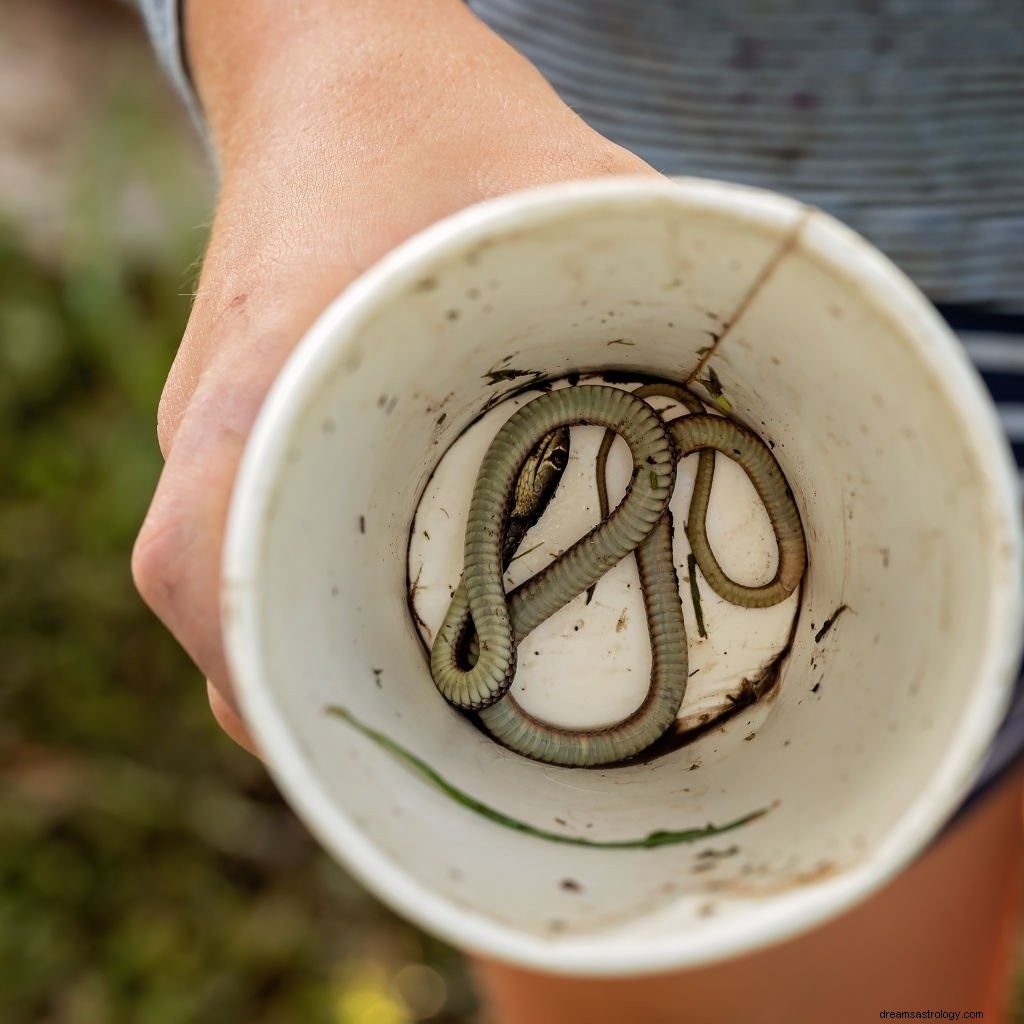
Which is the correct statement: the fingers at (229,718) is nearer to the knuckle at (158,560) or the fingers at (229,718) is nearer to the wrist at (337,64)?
the knuckle at (158,560)

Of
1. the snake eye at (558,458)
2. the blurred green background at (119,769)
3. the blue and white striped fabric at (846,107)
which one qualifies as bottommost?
the blurred green background at (119,769)

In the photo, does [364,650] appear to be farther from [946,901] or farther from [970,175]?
[946,901]

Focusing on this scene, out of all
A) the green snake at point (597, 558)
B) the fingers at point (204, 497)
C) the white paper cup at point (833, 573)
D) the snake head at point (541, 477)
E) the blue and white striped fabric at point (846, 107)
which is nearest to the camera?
the white paper cup at point (833, 573)

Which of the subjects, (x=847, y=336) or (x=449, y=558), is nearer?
(x=847, y=336)

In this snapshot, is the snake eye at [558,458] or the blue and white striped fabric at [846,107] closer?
the snake eye at [558,458]

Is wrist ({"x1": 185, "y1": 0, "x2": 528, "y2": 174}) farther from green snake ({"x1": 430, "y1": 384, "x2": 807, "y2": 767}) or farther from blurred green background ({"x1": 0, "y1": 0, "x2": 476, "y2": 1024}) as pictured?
blurred green background ({"x1": 0, "y1": 0, "x2": 476, "y2": 1024})

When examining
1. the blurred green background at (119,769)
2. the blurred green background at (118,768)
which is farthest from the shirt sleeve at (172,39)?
the blurred green background at (119,769)

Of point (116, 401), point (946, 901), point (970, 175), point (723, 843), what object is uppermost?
point (970, 175)

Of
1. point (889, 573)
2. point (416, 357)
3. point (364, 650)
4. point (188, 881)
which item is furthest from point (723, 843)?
point (188, 881)
